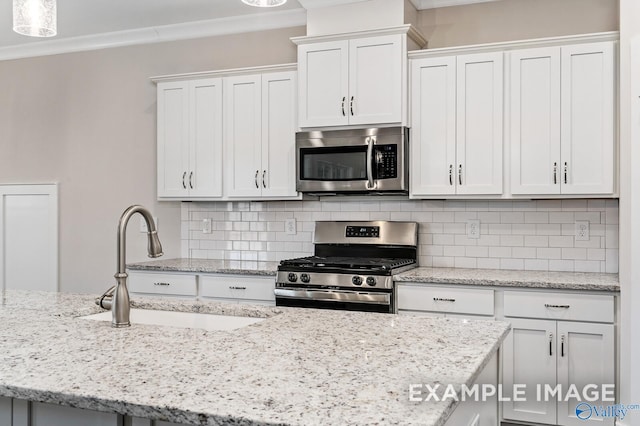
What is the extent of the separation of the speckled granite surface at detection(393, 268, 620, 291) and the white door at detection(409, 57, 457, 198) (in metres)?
0.53

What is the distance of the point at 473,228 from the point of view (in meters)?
4.07

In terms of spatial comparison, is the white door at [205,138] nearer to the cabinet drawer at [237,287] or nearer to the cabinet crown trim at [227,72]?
the cabinet crown trim at [227,72]

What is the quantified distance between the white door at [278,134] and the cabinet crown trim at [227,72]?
0.14 ft

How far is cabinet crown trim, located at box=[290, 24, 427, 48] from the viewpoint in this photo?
3.83 meters

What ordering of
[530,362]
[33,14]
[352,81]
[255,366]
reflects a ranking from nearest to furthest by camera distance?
[255,366]
[33,14]
[530,362]
[352,81]

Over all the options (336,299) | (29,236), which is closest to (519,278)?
(336,299)

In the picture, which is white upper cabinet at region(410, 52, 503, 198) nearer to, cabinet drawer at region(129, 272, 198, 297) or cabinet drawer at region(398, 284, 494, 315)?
cabinet drawer at region(398, 284, 494, 315)

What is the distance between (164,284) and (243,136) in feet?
3.87

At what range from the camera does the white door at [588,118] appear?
3436 mm

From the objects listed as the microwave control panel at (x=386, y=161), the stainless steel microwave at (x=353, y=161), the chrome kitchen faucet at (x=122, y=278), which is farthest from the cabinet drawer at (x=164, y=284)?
the chrome kitchen faucet at (x=122, y=278)

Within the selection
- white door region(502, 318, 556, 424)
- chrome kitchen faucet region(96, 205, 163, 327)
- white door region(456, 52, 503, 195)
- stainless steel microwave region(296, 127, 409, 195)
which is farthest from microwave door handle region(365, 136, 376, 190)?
chrome kitchen faucet region(96, 205, 163, 327)

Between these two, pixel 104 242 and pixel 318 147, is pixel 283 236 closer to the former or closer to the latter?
pixel 318 147

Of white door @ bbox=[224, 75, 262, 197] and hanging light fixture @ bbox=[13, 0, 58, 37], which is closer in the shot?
hanging light fixture @ bbox=[13, 0, 58, 37]

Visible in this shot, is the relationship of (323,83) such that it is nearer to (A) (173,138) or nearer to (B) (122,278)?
(A) (173,138)
